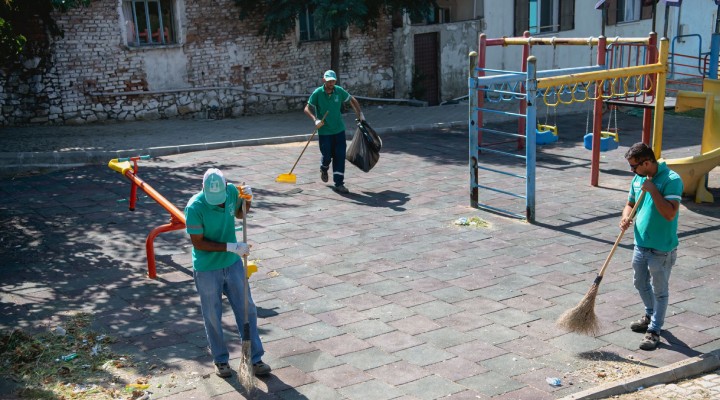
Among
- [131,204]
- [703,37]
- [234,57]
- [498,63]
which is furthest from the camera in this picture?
[703,37]

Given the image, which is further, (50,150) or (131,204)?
(50,150)

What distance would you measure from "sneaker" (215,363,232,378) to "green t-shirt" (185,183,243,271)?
0.75 m

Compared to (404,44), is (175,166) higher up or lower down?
lower down

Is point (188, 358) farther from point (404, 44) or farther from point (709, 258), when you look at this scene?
point (404, 44)

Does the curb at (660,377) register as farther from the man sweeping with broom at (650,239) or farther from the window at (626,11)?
the window at (626,11)

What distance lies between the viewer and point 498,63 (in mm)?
22359

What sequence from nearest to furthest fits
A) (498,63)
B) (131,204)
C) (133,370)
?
(133,370) → (131,204) → (498,63)

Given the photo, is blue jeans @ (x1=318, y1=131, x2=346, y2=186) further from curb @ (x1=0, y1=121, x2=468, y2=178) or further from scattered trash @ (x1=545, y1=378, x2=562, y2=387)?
scattered trash @ (x1=545, y1=378, x2=562, y2=387)

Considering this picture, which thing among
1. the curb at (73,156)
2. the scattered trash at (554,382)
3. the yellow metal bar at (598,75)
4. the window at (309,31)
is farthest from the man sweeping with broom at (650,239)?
the window at (309,31)

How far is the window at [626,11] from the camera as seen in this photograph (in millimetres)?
24719

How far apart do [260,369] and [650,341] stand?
123 inches

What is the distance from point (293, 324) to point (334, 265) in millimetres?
1634

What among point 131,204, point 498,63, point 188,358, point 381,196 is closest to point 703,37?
point 498,63

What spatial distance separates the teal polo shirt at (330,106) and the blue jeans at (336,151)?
Result: 82 millimetres
